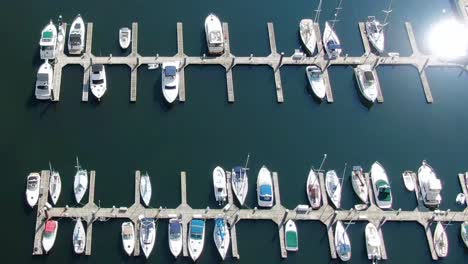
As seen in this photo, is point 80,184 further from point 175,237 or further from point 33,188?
point 175,237

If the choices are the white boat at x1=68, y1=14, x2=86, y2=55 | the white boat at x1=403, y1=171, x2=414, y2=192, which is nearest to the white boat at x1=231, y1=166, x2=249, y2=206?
the white boat at x1=403, y1=171, x2=414, y2=192

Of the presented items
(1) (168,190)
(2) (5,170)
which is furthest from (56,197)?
(1) (168,190)

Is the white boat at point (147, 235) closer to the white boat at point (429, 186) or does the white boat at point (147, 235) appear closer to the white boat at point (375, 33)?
the white boat at point (429, 186)

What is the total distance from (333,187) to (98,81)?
3796 centimetres

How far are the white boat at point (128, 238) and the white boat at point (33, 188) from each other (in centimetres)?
1255

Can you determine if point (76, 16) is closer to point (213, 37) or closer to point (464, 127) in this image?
point (213, 37)

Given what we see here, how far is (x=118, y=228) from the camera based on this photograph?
77.4 metres

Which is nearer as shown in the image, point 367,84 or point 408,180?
point 408,180

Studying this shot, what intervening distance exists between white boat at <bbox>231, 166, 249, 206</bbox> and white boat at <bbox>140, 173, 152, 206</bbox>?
1149 cm

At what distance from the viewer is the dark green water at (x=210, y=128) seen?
258ft

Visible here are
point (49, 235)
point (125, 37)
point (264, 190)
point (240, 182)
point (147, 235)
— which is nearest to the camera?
point (49, 235)

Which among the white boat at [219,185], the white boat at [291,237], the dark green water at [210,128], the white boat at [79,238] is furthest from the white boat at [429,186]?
the white boat at [79,238]

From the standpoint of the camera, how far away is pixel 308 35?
95625 millimetres

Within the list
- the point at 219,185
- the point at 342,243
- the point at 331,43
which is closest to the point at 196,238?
the point at 219,185
